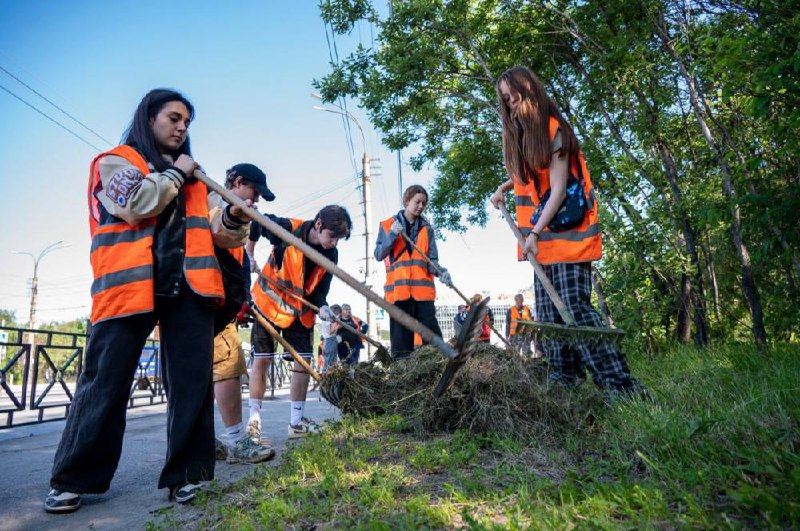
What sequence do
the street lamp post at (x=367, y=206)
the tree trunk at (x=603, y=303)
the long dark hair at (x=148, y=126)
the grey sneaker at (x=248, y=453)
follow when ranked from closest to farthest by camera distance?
the long dark hair at (x=148, y=126), the grey sneaker at (x=248, y=453), the tree trunk at (x=603, y=303), the street lamp post at (x=367, y=206)

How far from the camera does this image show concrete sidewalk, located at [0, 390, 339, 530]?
2.40 meters

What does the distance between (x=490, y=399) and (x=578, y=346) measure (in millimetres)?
619

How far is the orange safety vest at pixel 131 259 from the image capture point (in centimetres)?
245

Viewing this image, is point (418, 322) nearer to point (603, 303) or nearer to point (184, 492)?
point (184, 492)

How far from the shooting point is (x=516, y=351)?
131 inches

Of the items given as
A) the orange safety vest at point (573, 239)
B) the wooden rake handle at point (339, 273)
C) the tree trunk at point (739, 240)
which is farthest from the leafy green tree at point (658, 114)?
the wooden rake handle at point (339, 273)

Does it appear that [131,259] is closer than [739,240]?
Yes

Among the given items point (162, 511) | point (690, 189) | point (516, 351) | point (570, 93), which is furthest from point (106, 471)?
point (570, 93)

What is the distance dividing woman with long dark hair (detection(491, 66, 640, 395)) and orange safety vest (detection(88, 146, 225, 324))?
2007mm

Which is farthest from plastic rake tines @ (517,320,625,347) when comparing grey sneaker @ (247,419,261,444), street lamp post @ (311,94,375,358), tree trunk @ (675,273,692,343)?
street lamp post @ (311,94,375,358)

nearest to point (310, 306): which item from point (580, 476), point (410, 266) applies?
point (410, 266)

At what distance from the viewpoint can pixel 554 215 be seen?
11.0ft

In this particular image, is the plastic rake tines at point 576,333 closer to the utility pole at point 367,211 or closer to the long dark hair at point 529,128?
the long dark hair at point 529,128

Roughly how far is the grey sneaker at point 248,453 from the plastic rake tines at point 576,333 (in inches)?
75.0
